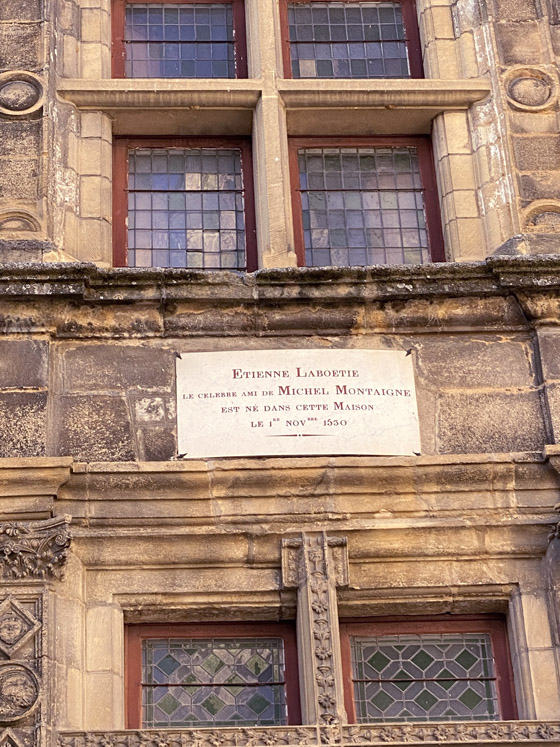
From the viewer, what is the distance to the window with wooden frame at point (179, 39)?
1034cm

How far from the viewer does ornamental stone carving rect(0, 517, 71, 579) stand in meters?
8.20

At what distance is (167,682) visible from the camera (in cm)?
839

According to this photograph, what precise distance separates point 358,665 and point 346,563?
1.74ft

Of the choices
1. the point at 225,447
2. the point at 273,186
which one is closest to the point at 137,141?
the point at 273,186

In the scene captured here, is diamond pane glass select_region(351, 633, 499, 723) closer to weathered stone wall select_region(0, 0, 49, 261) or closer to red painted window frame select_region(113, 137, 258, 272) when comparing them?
red painted window frame select_region(113, 137, 258, 272)

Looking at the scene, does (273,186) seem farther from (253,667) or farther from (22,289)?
(253,667)

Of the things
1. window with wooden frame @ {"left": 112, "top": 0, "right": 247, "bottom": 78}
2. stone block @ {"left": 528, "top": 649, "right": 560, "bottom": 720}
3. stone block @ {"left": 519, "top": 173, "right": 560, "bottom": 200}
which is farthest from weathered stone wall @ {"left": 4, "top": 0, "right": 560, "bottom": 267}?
stone block @ {"left": 528, "top": 649, "right": 560, "bottom": 720}

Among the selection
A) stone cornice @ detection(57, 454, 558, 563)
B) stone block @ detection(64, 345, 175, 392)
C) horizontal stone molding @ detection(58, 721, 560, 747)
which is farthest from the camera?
stone block @ detection(64, 345, 175, 392)

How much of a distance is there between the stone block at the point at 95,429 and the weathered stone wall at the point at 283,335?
0.01 meters

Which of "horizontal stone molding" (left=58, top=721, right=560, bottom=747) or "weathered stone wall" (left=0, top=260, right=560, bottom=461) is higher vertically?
"weathered stone wall" (left=0, top=260, right=560, bottom=461)

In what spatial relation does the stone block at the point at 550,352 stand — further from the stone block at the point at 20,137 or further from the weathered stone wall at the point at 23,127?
the stone block at the point at 20,137

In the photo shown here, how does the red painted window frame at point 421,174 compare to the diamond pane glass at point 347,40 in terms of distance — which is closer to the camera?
the red painted window frame at point 421,174

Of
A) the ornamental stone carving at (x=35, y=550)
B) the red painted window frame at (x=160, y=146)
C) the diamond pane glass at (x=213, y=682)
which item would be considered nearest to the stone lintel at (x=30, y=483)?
the ornamental stone carving at (x=35, y=550)

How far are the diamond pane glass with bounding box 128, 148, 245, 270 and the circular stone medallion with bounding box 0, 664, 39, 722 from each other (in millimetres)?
2669
